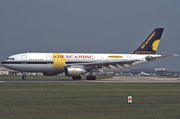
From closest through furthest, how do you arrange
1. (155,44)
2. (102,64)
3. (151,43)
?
(102,64) < (151,43) < (155,44)

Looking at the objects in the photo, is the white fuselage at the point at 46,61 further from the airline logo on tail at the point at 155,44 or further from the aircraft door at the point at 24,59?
the airline logo on tail at the point at 155,44

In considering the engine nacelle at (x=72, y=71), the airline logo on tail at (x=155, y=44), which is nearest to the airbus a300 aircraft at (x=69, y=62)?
the engine nacelle at (x=72, y=71)

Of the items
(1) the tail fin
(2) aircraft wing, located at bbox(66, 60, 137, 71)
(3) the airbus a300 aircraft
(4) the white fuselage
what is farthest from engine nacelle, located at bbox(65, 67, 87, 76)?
(1) the tail fin

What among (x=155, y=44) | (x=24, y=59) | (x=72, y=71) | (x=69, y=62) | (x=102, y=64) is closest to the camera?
(x=72, y=71)

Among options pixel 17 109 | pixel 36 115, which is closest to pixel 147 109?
pixel 36 115

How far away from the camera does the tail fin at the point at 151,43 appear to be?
183 feet

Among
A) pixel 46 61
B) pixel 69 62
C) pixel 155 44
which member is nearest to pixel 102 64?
pixel 69 62

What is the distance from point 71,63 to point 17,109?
34291 millimetres

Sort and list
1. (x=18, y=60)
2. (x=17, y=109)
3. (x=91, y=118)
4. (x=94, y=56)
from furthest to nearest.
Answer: (x=94, y=56) → (x=18, y=60) → (x=17, y=109) → (x=91, y=118)

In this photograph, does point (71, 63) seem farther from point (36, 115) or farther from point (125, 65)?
→ point (36, 115)

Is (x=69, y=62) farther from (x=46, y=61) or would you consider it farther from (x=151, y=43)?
(x=151, y=43)

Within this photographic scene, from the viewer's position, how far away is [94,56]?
5166 cm

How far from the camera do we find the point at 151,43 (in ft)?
183

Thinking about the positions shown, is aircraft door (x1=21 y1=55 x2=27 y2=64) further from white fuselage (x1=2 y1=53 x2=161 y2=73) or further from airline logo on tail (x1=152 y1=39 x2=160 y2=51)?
airline logo on tail (x1=152 y1=39 x2=160 y2=51)
